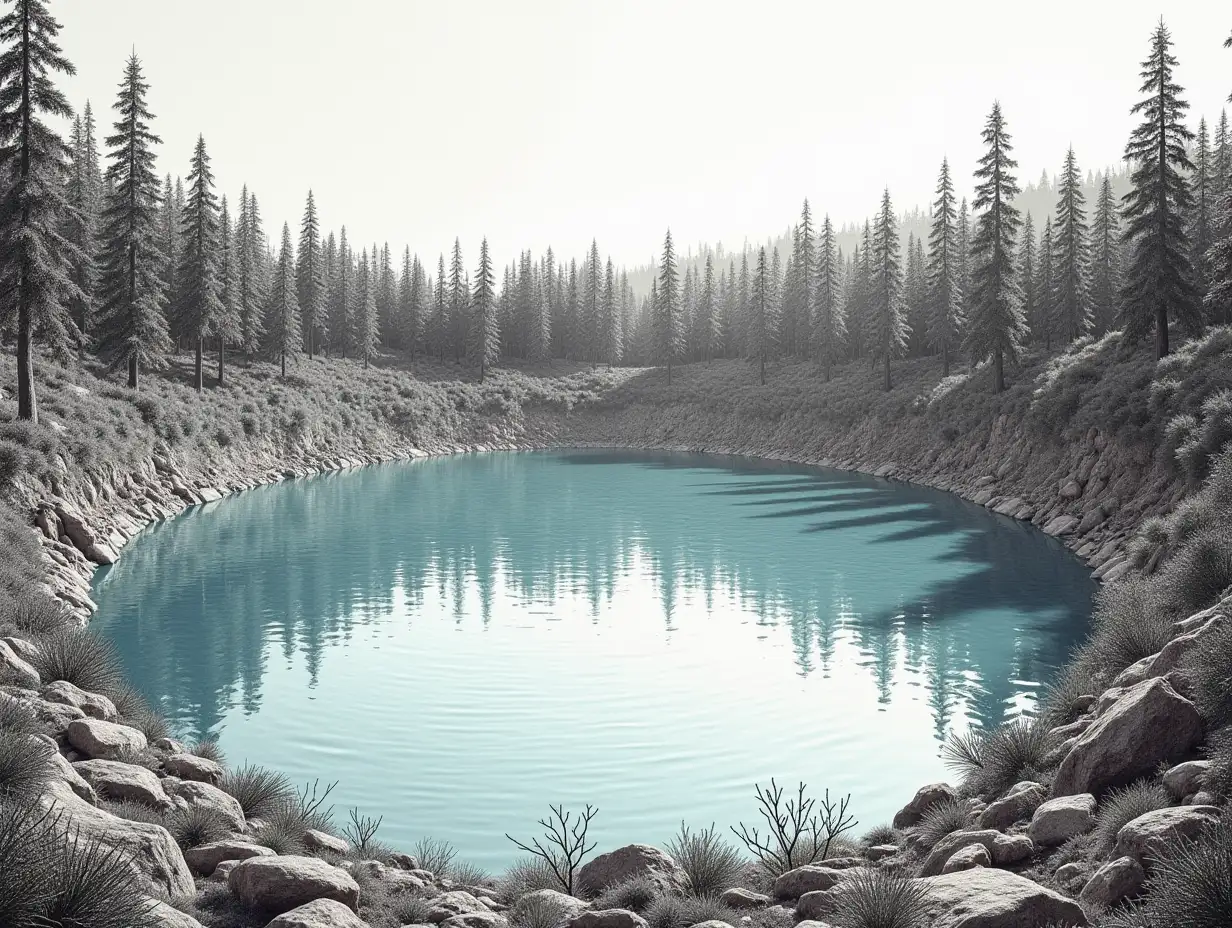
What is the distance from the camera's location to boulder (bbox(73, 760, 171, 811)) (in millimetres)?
9461

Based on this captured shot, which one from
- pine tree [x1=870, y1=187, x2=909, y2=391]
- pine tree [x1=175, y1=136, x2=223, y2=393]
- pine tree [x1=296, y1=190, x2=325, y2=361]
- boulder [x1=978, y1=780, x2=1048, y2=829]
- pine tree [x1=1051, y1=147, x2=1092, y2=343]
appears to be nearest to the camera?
boulder [x1=978, y1=780, x2=1048, y2=829]

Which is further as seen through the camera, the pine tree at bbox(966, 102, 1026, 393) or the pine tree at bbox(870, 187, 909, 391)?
the pine tree at bbox(870, 187, 909, 391)

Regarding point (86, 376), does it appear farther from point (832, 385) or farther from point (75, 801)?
point (832, 385)

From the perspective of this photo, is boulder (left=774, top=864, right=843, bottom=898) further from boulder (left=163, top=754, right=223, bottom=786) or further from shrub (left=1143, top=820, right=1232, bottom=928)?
boulder (left=163, top=754, right=223, bottom=786)

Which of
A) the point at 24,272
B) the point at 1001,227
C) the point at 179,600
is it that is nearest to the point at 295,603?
the point at 179,600

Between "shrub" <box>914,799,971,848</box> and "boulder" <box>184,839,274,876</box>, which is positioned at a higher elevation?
"boulder" <box>184,839,274,876</box>

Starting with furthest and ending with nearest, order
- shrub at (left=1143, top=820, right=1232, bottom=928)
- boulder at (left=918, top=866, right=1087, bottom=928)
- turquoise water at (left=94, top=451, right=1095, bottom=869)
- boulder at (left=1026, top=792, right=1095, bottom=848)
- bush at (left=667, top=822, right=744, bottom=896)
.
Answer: turquoise water at (left=94, top=451, right=1095, bottom=869) < bush at (left=667, top=822, right=744, bottom=896) < boulder at (left=1026, top=792, right=1095, bottom=848) < boulder at (left=918, top=866, right=1087, bottom=928) < shrub at (left=1143, top=820, right=1232, bottom=928)

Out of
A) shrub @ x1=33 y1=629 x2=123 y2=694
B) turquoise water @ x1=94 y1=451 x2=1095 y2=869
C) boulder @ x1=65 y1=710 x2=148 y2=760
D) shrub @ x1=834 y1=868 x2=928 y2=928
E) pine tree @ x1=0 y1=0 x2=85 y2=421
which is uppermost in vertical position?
pine tree @ x1=0 y1=0 x2=85 y2=421

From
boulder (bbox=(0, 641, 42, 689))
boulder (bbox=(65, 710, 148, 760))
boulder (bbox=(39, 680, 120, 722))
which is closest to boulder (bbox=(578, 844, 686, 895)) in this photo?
boulder (bbox=(65, 710, 148, 760))

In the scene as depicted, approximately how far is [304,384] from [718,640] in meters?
59.0

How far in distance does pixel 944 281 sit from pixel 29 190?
61623 mm

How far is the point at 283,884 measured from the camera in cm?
769

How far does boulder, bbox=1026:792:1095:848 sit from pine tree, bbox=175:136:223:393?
56.7m

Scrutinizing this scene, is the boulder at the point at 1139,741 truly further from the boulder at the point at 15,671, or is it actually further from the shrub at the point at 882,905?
the boulder at the point at 15,671
